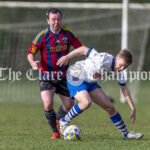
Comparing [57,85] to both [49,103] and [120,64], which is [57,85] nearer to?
[49,103]

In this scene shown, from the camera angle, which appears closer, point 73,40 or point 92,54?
point 92,54

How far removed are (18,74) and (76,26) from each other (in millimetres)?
2519

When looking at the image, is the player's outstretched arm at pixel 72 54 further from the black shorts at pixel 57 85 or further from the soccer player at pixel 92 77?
the black shorts at pixel 57 85

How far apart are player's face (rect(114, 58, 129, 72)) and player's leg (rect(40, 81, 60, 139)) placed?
47.9 inches

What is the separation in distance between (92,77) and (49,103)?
86 cm

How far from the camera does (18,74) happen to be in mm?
14438

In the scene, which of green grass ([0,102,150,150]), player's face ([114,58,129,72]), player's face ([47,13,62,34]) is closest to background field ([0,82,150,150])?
green grass ([0,102,150,150])

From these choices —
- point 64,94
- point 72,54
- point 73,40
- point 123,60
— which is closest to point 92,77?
point 72,54

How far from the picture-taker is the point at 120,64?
594 centimetres

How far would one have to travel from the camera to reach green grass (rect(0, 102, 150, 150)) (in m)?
5.56

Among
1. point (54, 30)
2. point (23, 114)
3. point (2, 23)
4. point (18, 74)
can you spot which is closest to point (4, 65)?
point (18, 74)

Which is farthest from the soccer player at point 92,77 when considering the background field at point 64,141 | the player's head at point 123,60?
the background field at point 64,141

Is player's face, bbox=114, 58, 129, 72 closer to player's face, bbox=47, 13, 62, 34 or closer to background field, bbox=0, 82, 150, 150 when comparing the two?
background field, bbox=0, 82, 150, 150

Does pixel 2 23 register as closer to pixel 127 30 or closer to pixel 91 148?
pixel 127 30
